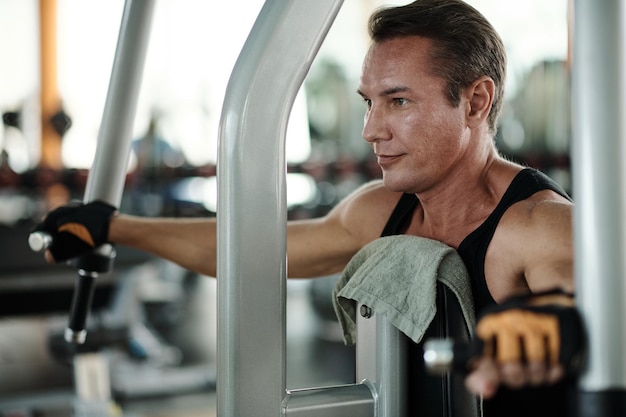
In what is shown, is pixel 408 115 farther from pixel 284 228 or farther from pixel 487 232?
pixel 284 228

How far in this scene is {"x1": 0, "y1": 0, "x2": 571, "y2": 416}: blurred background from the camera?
420cm

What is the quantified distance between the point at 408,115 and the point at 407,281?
33 cm

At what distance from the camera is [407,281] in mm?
1062

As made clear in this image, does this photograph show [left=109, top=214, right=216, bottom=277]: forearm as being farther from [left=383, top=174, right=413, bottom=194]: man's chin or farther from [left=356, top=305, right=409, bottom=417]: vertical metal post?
[left=356, top=305, right=409, bottom=417]: vertical metal post

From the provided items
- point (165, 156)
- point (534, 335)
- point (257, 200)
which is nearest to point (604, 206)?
point (534, 335)

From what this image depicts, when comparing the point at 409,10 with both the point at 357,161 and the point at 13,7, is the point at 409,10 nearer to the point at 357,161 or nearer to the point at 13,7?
the point at 357,161

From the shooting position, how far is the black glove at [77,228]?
54.4 inches

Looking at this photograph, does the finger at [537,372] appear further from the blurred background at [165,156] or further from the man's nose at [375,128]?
the blurred background at [165,156]

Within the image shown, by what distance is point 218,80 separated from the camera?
7.66 metres

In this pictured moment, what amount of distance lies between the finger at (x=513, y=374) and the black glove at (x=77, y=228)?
3.09ft

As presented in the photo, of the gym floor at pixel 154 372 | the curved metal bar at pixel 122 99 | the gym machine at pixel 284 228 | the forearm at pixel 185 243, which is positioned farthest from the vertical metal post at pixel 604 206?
the gym floor at pixel 154 372

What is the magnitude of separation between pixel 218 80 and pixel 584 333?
729 centimetres

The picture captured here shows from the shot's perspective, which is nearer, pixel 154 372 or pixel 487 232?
pixel 487 232

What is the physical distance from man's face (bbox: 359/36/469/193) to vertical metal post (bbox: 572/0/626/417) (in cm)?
66
